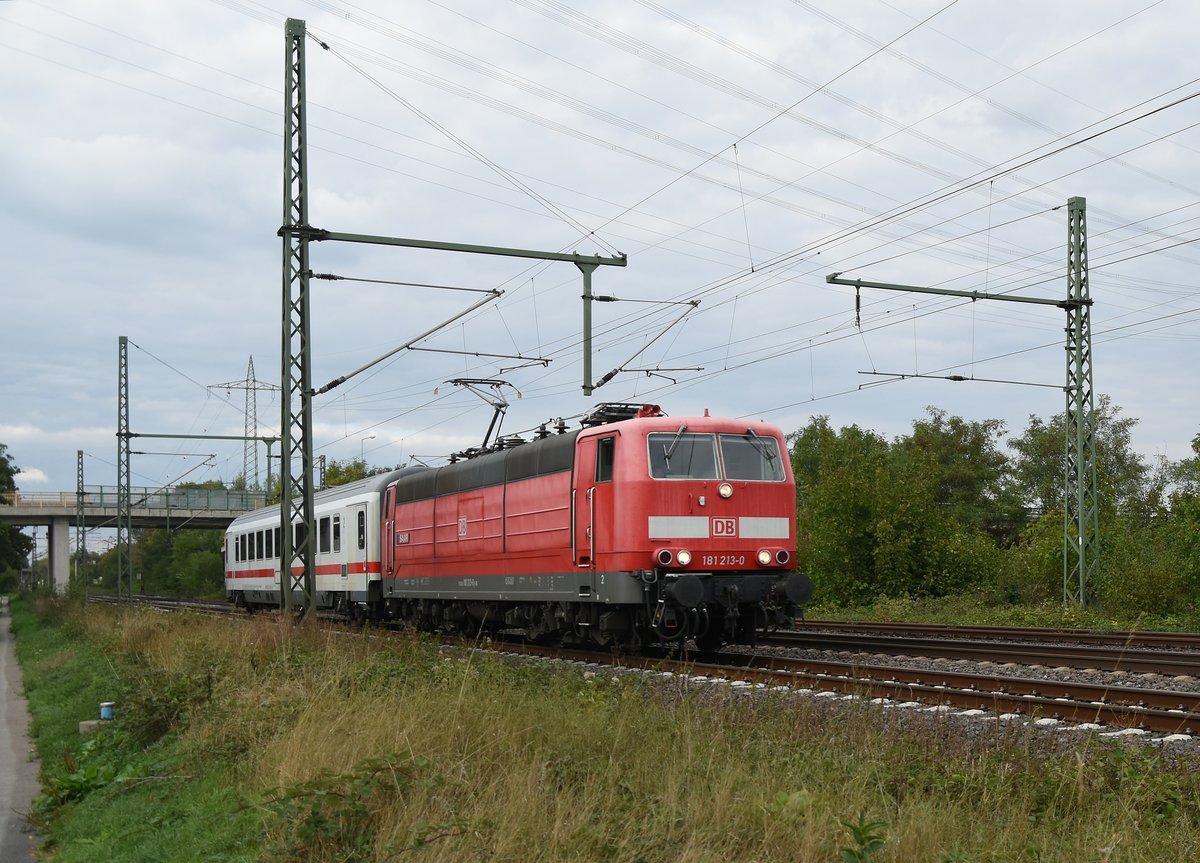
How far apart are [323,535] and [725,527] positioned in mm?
16958

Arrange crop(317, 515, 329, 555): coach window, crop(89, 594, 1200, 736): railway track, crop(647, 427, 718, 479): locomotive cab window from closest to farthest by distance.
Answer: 1. crop(89, 594, 1200, 736): railway track
2. crop(647, 427, 718, 479): locomotive cab window
3. crop(317, 515, 329, 555): coach window

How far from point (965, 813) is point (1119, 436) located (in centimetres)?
7304

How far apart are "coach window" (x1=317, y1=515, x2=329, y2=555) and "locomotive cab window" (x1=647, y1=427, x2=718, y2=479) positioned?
16.1m

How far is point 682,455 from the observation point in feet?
52.4

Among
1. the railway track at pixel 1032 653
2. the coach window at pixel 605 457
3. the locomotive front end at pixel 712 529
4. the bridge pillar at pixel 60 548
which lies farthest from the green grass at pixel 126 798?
the bridge pillar at pixel 60 548

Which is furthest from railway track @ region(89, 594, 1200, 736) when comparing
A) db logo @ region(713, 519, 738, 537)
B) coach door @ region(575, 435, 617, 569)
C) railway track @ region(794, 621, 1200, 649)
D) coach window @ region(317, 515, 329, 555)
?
coach window @ region(317, 515, 329, 555)

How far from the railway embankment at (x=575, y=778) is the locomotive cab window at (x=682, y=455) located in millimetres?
3847

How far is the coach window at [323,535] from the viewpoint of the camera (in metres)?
30.0

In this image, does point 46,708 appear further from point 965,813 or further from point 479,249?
point 965,813

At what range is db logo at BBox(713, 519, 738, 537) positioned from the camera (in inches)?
628

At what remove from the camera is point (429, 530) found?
2295 cm

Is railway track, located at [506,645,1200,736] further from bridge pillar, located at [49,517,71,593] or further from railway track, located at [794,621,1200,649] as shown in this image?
bridge pillar, located at [49,517,71,593]

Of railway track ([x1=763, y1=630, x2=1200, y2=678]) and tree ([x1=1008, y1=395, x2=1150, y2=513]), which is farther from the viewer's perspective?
tree ([x1=1008, y1=395, x2=1150, y2=513])

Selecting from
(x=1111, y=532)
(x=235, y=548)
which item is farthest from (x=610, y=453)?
(x=235, y=548)
